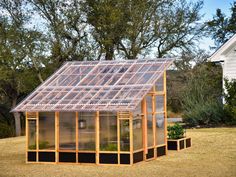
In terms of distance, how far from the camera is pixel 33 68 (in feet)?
108

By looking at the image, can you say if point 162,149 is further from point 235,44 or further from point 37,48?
point 37,48

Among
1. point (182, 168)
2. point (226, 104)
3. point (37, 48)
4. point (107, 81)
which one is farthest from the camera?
point (37, 48)

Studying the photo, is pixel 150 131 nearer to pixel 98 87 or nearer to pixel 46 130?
pixel 98 87

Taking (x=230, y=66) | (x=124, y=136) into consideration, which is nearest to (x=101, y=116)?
(x=124, y=136)

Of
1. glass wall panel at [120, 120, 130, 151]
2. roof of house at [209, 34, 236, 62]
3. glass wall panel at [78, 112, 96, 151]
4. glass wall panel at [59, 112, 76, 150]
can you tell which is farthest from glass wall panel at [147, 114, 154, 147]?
roof of house at [209, 34, 236, 62]

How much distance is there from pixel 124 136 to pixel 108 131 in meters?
0.50

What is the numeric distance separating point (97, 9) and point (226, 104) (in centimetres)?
1090

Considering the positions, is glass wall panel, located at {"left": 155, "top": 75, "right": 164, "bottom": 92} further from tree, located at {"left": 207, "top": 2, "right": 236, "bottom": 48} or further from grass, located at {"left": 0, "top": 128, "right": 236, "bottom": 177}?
tree, located at {"left": 207, "top": 2, "right": 236, "bottom": 48}

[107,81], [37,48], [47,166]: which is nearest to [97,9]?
[37,48]

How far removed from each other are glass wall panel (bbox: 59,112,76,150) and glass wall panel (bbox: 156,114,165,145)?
2.88m

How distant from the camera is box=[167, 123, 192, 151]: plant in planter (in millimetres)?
Answer: 18266

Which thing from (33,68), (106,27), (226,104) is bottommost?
(226,104)

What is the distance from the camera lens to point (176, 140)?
1825cm

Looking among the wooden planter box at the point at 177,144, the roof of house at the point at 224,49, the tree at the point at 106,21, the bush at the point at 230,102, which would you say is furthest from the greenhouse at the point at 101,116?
the tree at the point at 106,21
